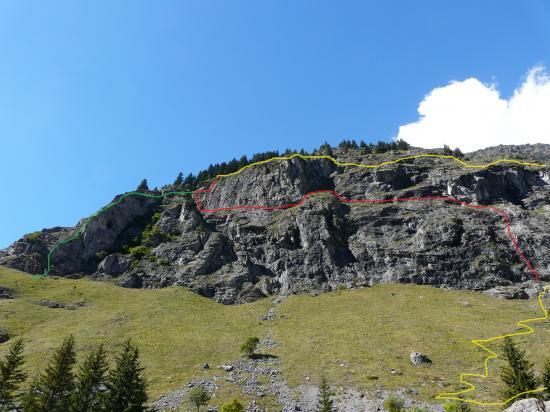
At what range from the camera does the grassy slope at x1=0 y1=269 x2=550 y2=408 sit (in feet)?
197

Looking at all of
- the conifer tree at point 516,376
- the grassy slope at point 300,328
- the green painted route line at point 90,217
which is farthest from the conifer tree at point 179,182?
the conifer tree at point 516,376

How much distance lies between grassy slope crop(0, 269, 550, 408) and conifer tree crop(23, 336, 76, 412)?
573 inches

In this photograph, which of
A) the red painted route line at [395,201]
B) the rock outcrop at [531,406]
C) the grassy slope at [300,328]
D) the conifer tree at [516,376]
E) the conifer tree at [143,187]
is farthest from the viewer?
the conifer tree at [143,187]

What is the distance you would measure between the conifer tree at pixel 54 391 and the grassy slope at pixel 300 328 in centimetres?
1456

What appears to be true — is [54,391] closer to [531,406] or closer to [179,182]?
[531,406]

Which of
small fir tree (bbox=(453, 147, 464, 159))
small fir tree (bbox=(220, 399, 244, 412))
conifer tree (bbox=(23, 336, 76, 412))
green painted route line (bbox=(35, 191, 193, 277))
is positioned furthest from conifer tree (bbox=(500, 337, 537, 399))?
small fir tree (bbox=(453, 147, 464, 159))

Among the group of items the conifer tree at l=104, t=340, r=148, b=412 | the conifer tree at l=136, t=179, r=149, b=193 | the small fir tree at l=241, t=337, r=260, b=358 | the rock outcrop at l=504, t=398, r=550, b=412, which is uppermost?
the conifer tree at l=136, t=179, r=149, b=193

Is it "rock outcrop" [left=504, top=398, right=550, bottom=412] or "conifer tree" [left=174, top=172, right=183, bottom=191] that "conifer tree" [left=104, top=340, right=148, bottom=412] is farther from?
"conifer tree" [left=174, top=172, right=183, bottom=191]

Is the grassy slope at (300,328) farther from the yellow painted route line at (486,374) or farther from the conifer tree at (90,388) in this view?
the conifer tree at (90,388)

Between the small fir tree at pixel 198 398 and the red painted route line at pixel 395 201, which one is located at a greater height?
the red painted route line at pixel 395 201

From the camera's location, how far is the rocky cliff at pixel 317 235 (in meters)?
107

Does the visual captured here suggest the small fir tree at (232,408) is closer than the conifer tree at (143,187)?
Yes

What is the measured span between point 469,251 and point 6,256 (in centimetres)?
13825

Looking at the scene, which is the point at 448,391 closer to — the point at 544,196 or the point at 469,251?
the point at 469,251
